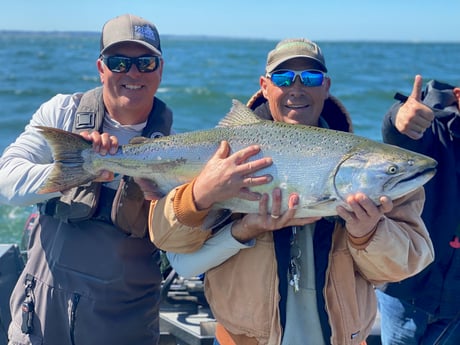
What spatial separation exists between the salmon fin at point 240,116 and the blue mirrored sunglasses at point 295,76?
0.69 ft

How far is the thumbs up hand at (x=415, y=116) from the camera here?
3.36m

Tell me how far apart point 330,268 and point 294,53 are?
1145mm

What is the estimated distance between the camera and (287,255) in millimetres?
2873

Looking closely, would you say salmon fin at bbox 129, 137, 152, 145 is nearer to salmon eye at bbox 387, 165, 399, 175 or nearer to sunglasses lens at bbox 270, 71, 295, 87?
sunglasses lens at bbox 270, 71, 295, 87

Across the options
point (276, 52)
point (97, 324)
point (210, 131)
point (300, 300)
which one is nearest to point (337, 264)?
point (300, 300)

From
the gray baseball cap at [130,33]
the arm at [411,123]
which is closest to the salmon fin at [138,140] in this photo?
the gray baseball cap at [130,33]

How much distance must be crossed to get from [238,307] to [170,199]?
0.64 meters

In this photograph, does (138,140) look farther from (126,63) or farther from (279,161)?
(279,161)

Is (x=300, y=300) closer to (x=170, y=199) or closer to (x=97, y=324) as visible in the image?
(x=170, y=199)

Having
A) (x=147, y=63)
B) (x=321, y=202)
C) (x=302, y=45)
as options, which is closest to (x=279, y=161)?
(x=321, y=202)

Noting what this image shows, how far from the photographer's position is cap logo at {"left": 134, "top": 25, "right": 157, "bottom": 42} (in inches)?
140

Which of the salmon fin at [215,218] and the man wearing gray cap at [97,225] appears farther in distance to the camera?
the man wearing gray cap at [97,225]

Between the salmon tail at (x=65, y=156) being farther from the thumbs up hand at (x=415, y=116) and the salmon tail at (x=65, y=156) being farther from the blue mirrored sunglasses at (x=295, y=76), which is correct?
the thumbs up hand at (x=415, y=116)

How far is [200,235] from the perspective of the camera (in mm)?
2943
